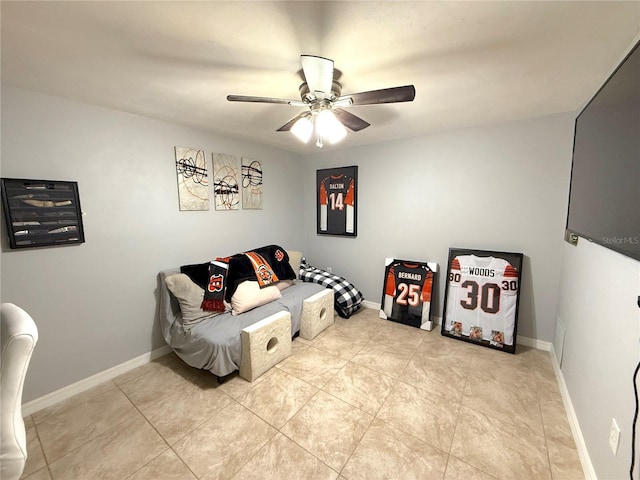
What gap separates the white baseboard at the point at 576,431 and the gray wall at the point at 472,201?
653mm

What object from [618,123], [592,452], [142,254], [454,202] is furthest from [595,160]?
[142,254]

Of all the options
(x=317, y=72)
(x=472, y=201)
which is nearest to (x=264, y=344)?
(x=317, y=72)

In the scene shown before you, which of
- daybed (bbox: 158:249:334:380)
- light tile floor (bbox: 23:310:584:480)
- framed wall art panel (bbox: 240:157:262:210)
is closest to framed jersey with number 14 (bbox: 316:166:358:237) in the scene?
framed wall art panel (bbox: 240:157:262:210)

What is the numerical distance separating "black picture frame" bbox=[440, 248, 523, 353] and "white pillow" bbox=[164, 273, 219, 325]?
8.41ft

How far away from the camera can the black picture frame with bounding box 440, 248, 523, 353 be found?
2.50 meters

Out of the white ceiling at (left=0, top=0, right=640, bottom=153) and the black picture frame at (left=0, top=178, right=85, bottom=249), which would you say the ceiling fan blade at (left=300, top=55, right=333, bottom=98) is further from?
the black picture frame at (left=0, top=178, right=85, bottom=249)

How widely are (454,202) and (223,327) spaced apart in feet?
8.87

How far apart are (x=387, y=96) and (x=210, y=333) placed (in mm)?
2150

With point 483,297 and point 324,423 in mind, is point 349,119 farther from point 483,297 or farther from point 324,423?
point 483,297

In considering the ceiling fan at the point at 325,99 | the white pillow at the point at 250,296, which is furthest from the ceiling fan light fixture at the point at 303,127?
the white pillow at the point at 250,296

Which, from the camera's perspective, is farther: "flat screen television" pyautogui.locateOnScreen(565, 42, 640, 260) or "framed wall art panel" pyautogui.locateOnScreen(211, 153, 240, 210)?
"framed wall art panel" pyautogui.locateOnScreen(211, 153, 240, 210)

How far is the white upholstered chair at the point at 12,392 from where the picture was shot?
87 cm

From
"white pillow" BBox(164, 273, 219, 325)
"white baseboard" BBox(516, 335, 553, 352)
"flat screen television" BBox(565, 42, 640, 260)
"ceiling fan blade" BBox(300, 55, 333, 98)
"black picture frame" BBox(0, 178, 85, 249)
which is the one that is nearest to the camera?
"flat screen television" BBox(565, 42, 640, 260)

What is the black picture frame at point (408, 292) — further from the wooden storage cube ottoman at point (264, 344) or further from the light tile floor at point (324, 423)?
the wooden storage cube ottoman at point (264, 344)
